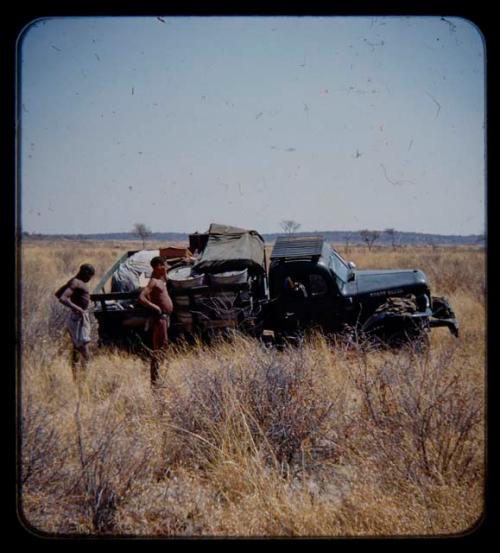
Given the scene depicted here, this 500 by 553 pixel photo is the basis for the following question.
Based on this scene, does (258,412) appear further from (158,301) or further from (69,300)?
(69,300)

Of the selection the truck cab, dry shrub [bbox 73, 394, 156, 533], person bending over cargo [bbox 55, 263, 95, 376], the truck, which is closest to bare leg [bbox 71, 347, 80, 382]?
person bending over cargo [bbox 55, 263, 95, 376]

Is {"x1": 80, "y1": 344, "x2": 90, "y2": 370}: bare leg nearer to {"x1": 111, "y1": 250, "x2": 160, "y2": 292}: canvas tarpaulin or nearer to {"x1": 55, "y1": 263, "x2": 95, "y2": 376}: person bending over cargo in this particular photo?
{"x1": 55, "y1": 263, "x2": 95, "y2": 376}: person bending over cargo

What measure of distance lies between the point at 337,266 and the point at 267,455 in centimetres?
390

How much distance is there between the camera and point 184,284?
7340mm

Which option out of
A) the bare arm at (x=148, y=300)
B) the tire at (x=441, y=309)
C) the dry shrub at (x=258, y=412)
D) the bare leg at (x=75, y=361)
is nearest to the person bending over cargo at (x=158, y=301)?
the bare arm at (x=148, y=300)

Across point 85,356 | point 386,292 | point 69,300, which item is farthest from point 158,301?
point 386,292

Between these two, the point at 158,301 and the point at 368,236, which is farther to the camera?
the point at 368,236

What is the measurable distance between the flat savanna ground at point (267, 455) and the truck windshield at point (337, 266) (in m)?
1.99

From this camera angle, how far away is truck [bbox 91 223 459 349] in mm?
7145

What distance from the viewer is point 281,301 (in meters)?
7.16

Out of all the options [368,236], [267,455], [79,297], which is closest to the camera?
[267,455]

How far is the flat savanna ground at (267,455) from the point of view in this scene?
342 centimetres
